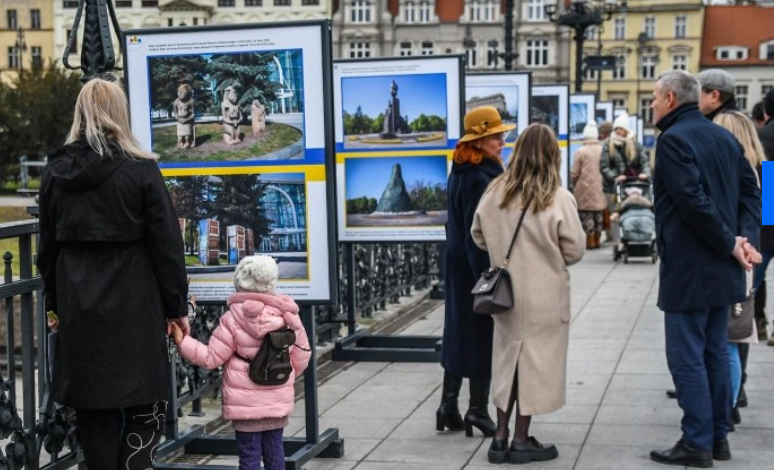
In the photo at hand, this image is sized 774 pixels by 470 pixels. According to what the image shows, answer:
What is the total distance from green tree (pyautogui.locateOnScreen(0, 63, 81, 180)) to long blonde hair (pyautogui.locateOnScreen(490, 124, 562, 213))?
62409mm

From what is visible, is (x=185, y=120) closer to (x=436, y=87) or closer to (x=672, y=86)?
(x=672, y=86)

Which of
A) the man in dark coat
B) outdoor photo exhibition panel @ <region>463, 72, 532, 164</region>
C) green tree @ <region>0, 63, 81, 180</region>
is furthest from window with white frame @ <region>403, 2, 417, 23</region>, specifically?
the man in dark coat

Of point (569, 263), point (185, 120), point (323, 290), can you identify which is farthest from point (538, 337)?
point (185, 120)

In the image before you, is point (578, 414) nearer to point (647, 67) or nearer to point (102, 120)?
point (102, 120)

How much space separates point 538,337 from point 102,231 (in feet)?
8.53

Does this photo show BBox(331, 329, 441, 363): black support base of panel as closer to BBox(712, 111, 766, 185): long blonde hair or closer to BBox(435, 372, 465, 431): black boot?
BBox(435, 372, 465, 431): black boot

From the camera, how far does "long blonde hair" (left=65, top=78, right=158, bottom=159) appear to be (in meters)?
5.23

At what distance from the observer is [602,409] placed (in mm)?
8414

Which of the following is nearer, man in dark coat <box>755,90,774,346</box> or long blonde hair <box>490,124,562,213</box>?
long blonde hair <box>490,124,562,213</box>

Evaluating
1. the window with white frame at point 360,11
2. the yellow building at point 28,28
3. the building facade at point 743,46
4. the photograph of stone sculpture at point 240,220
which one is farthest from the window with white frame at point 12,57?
→ the photograph of stone sculpture at point 240,220

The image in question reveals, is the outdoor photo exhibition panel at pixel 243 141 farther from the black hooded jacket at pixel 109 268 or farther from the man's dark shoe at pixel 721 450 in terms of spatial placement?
the man's dark shoe at pixel 721 450

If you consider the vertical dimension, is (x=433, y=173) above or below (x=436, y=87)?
below

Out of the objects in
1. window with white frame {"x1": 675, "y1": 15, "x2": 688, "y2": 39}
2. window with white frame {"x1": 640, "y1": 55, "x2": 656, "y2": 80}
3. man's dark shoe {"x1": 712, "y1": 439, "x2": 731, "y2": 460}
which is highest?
window with white frame {"x1": 675, "y1": 15, "x2": 688, "y2": 39}

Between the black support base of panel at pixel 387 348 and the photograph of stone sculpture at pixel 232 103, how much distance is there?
388 cm
